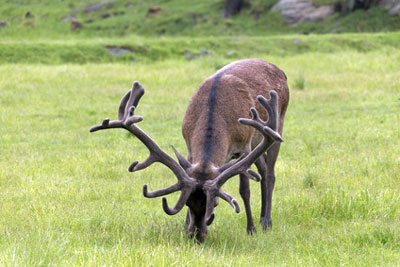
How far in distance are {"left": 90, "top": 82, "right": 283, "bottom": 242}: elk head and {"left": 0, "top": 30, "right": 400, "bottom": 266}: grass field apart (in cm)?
31

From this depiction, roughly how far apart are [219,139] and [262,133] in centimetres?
58

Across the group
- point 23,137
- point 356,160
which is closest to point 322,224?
point 356,160

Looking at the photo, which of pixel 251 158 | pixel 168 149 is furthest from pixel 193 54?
pixel 251 158

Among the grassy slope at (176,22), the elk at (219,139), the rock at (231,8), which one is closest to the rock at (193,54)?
the grassy slope at (176,22)

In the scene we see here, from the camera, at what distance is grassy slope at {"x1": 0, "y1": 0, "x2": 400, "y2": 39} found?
89.4 ft

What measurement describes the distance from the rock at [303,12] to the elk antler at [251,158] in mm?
24172

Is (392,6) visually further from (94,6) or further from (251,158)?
(251,158)

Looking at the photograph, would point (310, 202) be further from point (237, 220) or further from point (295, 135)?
point (295, 135)

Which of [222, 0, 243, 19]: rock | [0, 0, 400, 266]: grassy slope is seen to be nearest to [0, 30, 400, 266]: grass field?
[0, 0, 400, 266]: grassy slope

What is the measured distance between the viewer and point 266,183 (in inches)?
257

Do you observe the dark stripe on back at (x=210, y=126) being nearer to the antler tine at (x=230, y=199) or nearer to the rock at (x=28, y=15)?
the antler tine at (x=230, y=199)

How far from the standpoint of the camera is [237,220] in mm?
6359

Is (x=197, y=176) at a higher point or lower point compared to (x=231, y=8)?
higher

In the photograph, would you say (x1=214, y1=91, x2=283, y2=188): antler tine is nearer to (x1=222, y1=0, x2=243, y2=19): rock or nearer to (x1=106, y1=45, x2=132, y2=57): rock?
(x1=106, y1=45, x2=132, y2=57): rock
